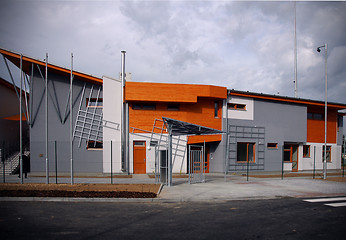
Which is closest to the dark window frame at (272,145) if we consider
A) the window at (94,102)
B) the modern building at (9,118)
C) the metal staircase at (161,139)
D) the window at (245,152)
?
the window at (245,152)

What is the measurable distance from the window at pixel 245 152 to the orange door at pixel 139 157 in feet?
28.4

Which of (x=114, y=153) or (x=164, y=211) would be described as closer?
(x=164, y=211)

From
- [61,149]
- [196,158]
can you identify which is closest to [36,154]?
[61,149]

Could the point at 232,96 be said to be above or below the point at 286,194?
above

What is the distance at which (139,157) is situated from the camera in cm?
2191

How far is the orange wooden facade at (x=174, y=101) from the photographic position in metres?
21.2

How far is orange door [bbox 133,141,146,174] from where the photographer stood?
21500 mm

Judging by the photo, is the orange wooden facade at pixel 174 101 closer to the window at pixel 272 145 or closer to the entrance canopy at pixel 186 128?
the entrance canopy at pixel 186 128

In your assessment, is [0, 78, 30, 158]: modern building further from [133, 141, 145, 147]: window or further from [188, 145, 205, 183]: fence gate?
[188, 145, 205, 183]: fence gate

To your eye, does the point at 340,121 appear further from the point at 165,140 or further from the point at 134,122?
the point at 134,122

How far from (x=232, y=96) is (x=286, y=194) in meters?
12.7

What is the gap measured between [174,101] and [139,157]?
5.21 meters

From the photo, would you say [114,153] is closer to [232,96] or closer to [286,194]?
[232,96]

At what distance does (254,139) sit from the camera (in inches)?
997
